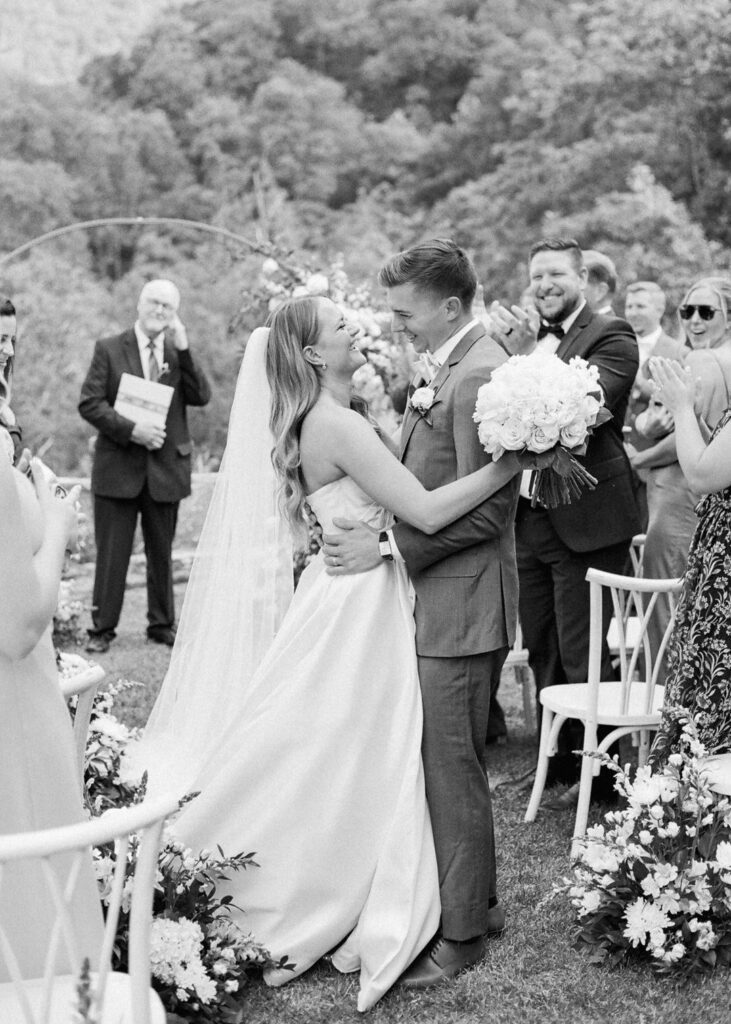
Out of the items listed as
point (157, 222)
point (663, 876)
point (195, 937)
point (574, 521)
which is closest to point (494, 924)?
point (663, 876)

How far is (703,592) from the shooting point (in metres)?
3.39

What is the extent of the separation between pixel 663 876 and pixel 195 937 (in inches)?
49.1

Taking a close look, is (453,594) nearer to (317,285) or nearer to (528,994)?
(528,994)

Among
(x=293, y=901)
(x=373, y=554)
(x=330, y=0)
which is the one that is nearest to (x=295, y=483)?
(x=373, y=554)

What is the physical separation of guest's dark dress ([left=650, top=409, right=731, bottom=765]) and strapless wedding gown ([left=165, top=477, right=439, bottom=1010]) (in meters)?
0.82

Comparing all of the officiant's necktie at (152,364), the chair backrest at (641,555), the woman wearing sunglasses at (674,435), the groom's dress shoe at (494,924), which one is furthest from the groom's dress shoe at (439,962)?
the officiant's necktie at (152,364)

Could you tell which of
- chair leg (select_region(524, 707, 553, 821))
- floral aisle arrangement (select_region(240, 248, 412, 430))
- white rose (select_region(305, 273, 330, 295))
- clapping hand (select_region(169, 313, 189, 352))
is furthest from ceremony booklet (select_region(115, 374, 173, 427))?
chair leg (select_region(524, 707, 553, 821))

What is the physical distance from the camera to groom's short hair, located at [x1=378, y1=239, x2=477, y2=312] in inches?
124

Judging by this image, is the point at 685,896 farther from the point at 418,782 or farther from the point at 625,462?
the point at 625,462

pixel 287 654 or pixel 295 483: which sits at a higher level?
pixel 295 483

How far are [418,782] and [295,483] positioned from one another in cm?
89

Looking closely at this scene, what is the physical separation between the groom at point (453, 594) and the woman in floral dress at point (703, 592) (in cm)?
53

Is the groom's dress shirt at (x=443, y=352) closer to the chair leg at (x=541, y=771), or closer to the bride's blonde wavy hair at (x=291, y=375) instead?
the bride's blonde wavy hair at (x=291, y=375)

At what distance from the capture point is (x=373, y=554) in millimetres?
3293
